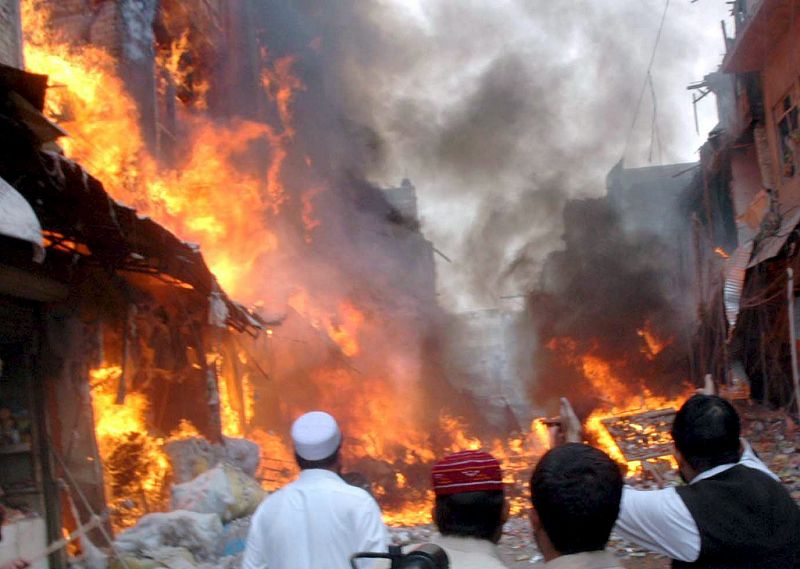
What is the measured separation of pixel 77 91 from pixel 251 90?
734 cm

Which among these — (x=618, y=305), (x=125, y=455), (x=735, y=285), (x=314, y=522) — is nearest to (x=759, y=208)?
(x=735, y=285)

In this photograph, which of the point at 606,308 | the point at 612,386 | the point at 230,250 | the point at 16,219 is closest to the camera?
the point at 16,219

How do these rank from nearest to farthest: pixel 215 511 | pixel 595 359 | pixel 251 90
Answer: pixel 215 511 → pixel 251 90 → pixel 595 359

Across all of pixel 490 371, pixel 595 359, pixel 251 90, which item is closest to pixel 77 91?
pixel 251 90

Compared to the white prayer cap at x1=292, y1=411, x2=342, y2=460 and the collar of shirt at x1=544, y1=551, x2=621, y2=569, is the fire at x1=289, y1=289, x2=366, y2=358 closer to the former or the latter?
the white prayer cap at x1=292, y1=411, x2=342, y2=460

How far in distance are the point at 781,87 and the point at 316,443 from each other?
1370 centimetres

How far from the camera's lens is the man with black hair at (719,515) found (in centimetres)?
202

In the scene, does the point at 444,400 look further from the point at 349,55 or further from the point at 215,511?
the point at 215,511

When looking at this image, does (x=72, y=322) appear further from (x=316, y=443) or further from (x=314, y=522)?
(x=314, y=522)

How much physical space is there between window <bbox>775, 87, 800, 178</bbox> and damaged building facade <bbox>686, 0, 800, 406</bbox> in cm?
2

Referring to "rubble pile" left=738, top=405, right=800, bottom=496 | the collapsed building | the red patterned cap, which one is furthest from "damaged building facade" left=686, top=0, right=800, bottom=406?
the red patterned cap

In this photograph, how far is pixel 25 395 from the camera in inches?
263

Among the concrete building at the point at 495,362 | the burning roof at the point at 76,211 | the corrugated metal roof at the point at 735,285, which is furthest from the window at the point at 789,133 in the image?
the concrete building at the point at 495,362

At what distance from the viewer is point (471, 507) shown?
1951 millimetres
